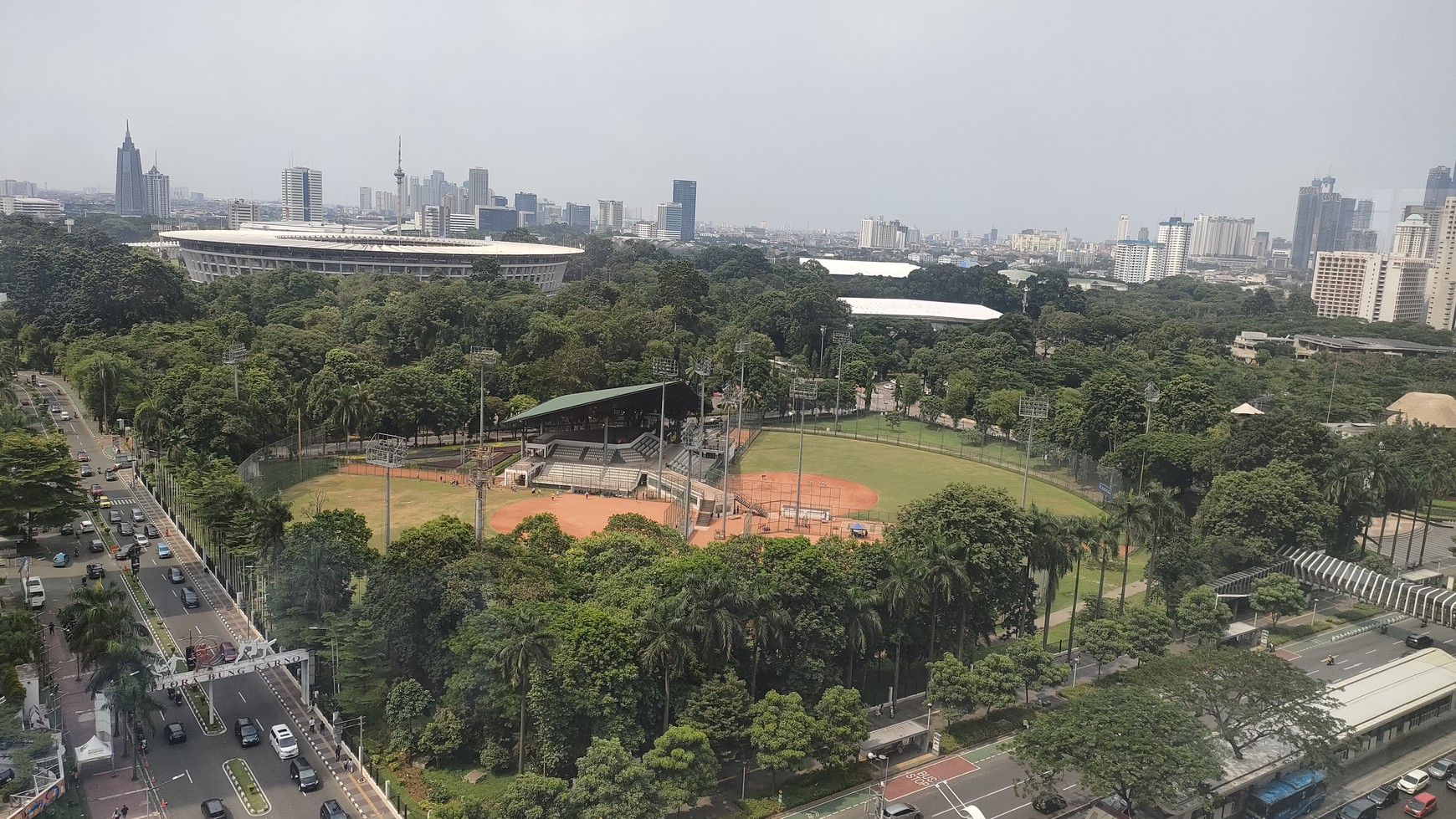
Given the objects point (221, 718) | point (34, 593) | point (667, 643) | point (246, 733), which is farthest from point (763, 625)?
point (34, 593)

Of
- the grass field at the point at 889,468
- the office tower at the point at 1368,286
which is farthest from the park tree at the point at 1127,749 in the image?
the office tower at the point at 1368,286

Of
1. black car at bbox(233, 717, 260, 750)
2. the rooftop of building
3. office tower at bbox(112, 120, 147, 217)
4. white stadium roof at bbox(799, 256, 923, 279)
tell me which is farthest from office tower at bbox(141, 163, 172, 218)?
black car at bbox(233, 717, 260, 750)

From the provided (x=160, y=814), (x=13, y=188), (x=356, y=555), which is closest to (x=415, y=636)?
(x=356, y=555)

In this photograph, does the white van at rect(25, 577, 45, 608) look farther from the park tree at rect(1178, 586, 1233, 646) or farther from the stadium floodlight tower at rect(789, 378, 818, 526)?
the park tree at rect(1178, 586, 1233, 646)

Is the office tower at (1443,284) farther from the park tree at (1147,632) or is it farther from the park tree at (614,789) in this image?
the park tree at (614,789)

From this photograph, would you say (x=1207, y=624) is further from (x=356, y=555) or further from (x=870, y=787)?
(x=356, y=555)
